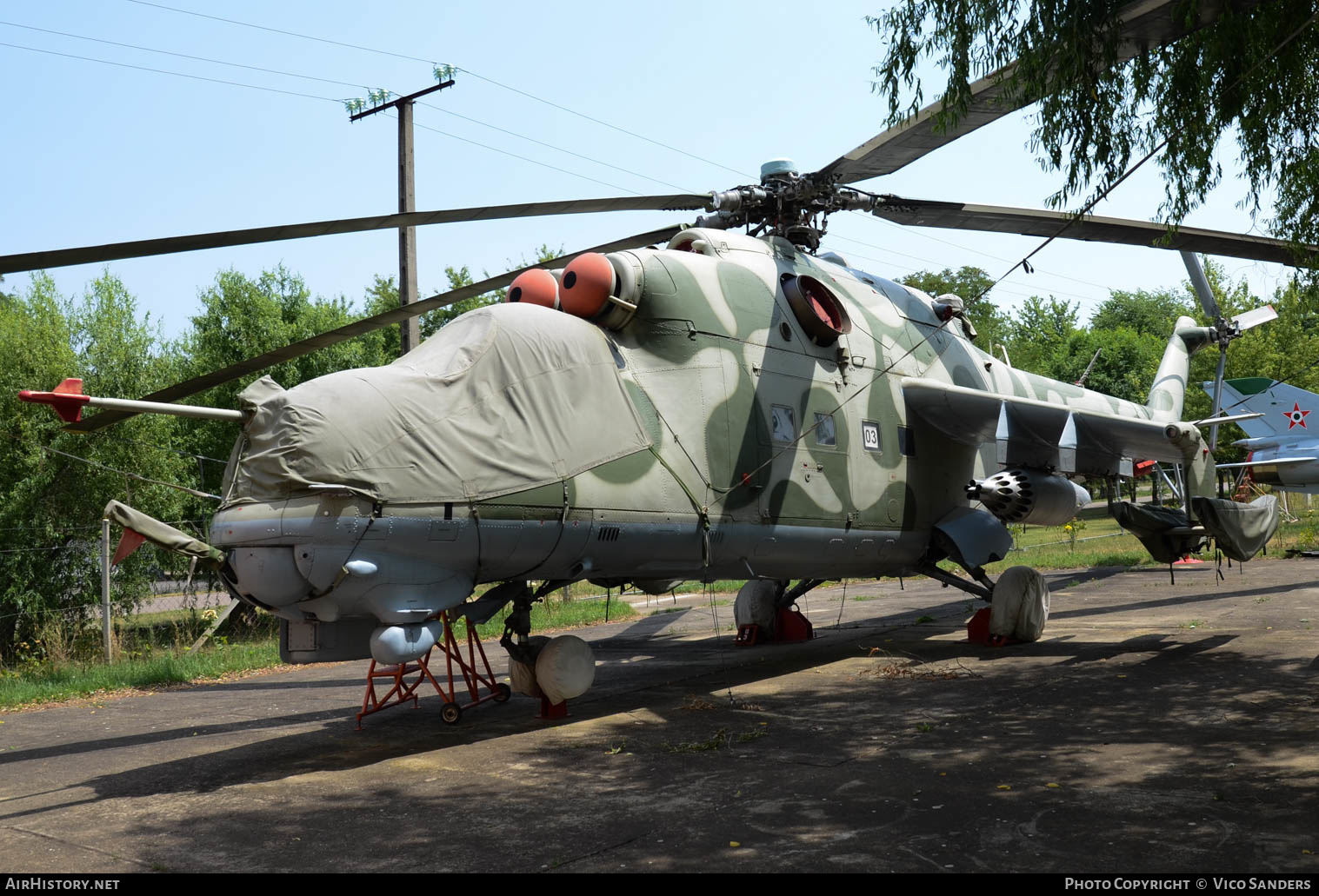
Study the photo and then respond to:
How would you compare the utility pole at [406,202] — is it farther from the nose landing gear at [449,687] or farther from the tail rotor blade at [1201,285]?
the tail rotor blade at [1201,285]

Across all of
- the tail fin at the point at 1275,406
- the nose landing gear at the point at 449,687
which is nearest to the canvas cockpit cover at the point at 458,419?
the nose landing gear at the point at 449,687

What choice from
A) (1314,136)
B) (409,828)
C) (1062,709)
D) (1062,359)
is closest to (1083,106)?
(1314,136)

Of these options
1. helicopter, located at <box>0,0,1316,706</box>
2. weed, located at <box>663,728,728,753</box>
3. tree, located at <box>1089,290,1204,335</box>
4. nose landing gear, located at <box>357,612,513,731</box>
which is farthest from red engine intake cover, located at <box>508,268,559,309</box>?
tree, located at <box>1089,290,1204,335</box>

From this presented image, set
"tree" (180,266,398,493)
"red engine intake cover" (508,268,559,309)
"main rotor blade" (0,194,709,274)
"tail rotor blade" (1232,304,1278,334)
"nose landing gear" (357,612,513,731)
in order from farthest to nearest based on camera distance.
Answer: "tree" (180,266,398,493) → "tail rotor blade" (1232,304,1278,334) → "red engine intake cover" (508,268,559,309) → "nose landing gear" (357,612,513,731) → "main rotor blade" (0,194,709,274)

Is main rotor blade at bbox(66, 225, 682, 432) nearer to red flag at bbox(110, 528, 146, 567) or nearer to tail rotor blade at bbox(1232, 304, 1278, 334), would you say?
red flag at bbox(110, 528, 146, 567)

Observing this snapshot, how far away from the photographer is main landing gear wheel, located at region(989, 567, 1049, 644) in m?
13.0

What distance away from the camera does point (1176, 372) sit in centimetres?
1691

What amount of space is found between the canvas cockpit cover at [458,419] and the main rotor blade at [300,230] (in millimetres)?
881

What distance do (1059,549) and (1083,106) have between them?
2355 centimetres

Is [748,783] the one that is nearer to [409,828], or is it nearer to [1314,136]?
[409,828]

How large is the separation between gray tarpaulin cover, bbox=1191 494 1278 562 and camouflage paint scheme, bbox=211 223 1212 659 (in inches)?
15.0

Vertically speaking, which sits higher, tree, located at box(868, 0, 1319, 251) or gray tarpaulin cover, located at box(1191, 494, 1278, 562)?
tree, located at box(868, 0, 1319, 251)

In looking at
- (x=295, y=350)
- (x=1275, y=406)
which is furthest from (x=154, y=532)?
(x=1275, y=406)

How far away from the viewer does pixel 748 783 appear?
7070 mm
